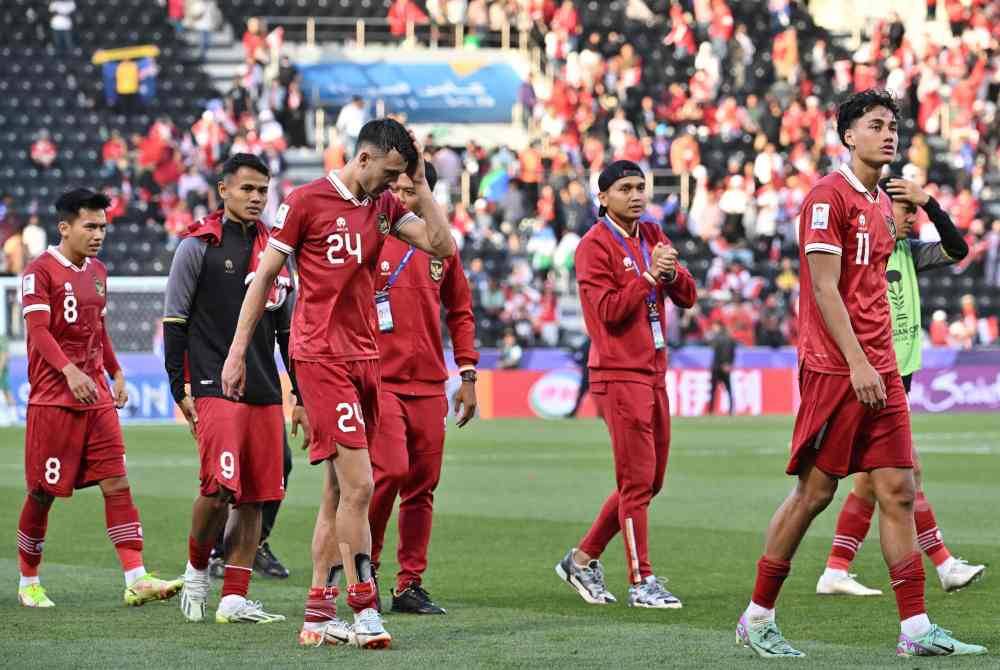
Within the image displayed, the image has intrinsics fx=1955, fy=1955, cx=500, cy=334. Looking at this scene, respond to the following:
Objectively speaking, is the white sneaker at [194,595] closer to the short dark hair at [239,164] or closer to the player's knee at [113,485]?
the player's knee at [113,485]

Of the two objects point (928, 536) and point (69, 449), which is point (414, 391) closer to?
point (69, 449)

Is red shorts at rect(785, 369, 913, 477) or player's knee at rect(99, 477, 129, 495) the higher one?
red shorts at rect(785, 369, 913, 477)

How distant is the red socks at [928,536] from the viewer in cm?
1088

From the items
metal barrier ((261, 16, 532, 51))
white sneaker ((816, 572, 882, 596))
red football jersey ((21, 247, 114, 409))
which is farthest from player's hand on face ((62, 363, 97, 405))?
metal barrier ((261, 16, 532, 51))

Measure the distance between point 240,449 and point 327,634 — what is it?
1.45m

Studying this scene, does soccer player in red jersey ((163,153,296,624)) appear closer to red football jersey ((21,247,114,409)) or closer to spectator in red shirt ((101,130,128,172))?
red football jersey ((21,247,114,409))

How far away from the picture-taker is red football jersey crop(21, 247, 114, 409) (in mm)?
10555

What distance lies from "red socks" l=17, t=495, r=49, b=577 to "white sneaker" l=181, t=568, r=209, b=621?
45.5 inches

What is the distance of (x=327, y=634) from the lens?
8625mm

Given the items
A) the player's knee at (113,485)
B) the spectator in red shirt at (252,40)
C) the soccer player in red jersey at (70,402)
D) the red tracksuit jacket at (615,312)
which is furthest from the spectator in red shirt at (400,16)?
the player's knee at (113,485)

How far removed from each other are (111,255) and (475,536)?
20259 mm

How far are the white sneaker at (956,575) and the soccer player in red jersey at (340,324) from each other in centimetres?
364

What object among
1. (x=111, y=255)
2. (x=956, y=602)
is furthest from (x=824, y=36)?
(x=956, y=602)

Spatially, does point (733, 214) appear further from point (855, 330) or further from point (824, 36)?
point (855, 330)
